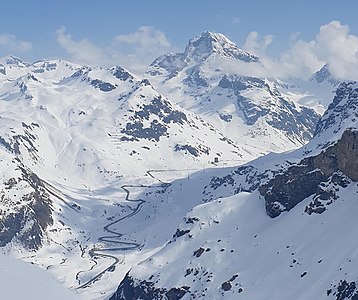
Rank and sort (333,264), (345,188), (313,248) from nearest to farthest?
1. (333,264)
2. (313,248)
3. (345,188)

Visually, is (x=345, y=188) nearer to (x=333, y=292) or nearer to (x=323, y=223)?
(x=323, y=223)

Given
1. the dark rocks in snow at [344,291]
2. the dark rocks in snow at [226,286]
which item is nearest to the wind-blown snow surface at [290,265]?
the dark rocks in snow at [226,286]

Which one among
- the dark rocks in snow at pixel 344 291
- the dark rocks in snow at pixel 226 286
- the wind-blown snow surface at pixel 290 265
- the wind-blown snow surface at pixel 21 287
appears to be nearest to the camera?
the wind-blown snow surface at pixel 21 287

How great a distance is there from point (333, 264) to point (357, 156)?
1912 inches

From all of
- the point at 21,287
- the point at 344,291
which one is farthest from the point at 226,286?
the point at 21,287

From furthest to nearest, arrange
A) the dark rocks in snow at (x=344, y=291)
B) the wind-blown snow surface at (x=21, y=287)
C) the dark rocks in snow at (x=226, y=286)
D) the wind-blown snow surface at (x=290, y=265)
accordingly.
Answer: the dark rocks in snow at (x=226, y=286) → the wind-blown snow surface at (x=290, y=265) → the dark rocks in snow at (x=344, y=291) → the wind-blown snow surface at (x=21, y=287)

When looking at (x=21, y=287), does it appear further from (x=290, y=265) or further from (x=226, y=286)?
(x=290, y=265)

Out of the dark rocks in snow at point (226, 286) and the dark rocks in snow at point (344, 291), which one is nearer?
the dark rocks in snow at point (344, 291)

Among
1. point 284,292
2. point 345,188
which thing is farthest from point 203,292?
point 345,188

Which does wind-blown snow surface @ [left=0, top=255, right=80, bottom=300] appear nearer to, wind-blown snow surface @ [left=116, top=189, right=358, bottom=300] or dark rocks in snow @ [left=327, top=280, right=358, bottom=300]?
wind-blown snow surface @ [left=116, top=189, right=358, bottom=300]

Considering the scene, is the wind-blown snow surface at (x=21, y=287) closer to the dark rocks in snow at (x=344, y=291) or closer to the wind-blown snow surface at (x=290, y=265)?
the wind-blown snow surface at (x=290, y=265)

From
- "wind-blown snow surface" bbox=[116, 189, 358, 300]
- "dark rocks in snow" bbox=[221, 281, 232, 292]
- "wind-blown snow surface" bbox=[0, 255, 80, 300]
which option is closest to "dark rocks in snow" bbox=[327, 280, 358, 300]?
"wind-blown snow surface" bbox=[116, 189, 358, 300]

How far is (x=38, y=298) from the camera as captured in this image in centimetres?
14162

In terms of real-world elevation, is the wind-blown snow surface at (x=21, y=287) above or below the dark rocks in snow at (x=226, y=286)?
above
